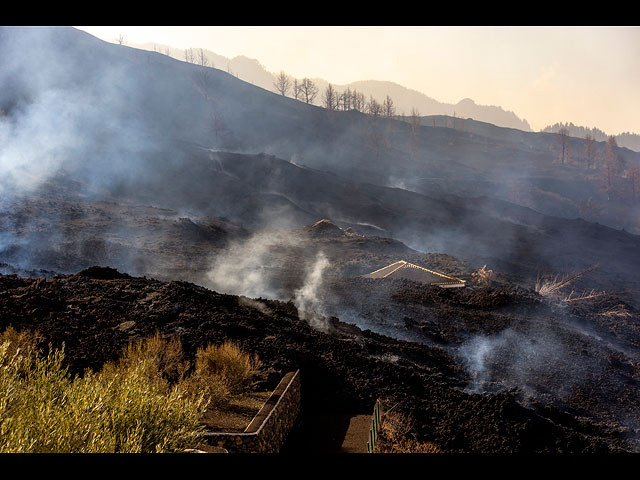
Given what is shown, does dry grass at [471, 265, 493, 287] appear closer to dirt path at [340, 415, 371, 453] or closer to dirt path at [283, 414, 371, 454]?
dirt path at [340, 415, 371, 453]

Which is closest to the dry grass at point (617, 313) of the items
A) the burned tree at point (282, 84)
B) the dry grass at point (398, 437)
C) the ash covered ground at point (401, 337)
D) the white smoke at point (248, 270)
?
the ash covered ground at point (401, 337)

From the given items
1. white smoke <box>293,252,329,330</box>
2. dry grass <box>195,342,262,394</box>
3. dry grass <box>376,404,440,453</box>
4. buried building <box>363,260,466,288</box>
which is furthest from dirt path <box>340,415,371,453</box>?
buried building <box>363,260,466,288</box>

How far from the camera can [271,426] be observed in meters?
8.09

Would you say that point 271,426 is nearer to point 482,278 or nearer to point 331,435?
point 331,435

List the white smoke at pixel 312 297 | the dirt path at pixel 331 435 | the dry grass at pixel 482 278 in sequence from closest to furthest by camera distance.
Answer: the dirt path at pixel 331 435, the white smoke at pixel 312 297, the dry grass at pixel 482 278

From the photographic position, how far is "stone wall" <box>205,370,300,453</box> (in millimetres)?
7250

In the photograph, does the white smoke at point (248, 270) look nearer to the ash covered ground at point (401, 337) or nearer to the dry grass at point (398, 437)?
the ash covered ground at point (401, 337)

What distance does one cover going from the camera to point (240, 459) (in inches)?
82.4

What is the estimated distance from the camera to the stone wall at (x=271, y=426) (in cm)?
725

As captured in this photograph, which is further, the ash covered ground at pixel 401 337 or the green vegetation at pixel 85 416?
the ash covered ground at pixel 401 337

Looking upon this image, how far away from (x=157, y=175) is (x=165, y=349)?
44.8 metres

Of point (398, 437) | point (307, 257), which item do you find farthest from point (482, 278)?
point (398, 437)

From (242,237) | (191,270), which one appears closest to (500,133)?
(242,237)

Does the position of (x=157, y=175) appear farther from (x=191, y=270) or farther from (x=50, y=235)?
(x=191, y=270)
